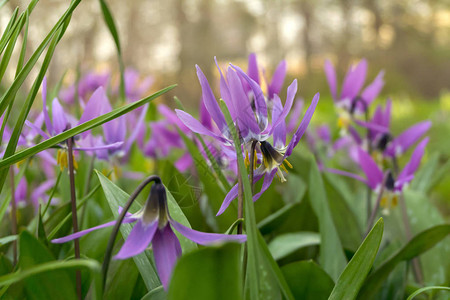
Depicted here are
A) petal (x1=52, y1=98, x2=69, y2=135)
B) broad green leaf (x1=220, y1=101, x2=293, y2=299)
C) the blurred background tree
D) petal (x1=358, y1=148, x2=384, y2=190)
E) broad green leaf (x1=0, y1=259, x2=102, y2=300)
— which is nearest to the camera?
broad green leaf (x1=0, y1=259, x2=102, y2=300)

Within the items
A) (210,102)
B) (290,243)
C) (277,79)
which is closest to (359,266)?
(210,102)

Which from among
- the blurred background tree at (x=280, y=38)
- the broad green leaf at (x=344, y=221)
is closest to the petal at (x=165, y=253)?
the broad green leaf at (x=344, y=221)

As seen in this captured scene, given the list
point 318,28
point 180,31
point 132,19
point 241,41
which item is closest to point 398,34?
point 318,28

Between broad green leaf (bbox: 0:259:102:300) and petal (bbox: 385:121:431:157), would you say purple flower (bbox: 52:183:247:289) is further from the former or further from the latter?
petal (bbox: 385:121:431:157)

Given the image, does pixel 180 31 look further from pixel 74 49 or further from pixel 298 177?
pixel 298 177

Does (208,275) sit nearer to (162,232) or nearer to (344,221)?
(162,232)

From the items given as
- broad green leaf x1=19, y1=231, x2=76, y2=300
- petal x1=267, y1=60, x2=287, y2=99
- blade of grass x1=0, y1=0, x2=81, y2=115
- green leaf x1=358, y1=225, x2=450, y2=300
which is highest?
blade of grass x1=0, y1=0, x2=81, y2=115

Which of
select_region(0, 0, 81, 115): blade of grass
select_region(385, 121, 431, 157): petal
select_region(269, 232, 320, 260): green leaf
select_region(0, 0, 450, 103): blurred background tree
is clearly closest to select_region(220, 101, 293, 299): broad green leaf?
select_region(0, 0, 81, 115): blade of grass

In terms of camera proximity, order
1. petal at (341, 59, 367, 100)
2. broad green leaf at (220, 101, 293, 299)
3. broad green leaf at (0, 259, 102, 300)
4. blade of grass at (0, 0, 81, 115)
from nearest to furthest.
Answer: broad green leaf at (0, 259, 102, 300) < broad green leaf at (220, 101, 293, 299) < blade of grass at (0, 0, 81, 115) < petal at (341, 59, 367, 100)
